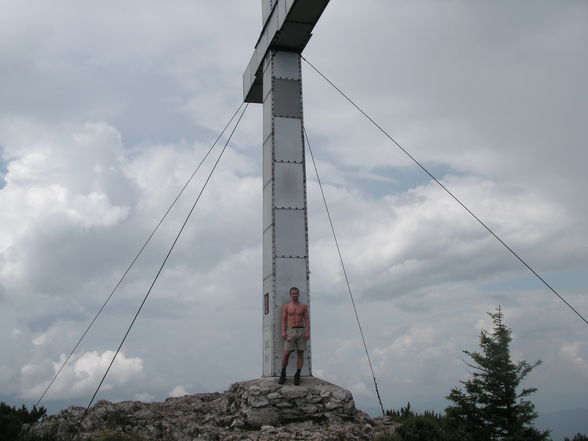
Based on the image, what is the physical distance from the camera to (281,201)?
14609mm

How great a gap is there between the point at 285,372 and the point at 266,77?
7986mm

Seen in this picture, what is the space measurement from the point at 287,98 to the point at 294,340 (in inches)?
251

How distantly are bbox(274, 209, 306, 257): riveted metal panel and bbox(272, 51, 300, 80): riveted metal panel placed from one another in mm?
3825

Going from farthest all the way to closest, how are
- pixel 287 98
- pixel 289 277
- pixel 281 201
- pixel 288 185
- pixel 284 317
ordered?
pixel 287 98 → pixel 288 185 → pixel 281 201 → pixel 289 277 → pixel 284 317

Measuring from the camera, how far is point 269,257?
14391mm

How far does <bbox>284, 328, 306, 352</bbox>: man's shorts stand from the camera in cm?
1323

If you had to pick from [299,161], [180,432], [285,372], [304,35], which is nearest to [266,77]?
[304,35]

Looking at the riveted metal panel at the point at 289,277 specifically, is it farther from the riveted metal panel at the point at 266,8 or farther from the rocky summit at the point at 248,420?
the riveted metal panel at the point at 266,8

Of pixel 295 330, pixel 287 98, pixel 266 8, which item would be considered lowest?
pixel 295 330

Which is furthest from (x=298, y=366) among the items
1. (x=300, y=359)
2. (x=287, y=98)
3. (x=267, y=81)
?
(x=267, y=81)

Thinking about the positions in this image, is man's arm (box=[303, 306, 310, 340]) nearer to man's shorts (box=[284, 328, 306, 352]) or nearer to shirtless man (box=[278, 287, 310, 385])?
shirtless man (box=[278, 287, 310, 385])

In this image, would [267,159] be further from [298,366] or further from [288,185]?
[298,366]

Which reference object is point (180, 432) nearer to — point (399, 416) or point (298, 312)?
point (298, 312)

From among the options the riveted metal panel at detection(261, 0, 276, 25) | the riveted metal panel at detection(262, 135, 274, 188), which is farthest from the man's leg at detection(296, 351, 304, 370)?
the riveted metal panel at detection(261, 0, 276, 25)
